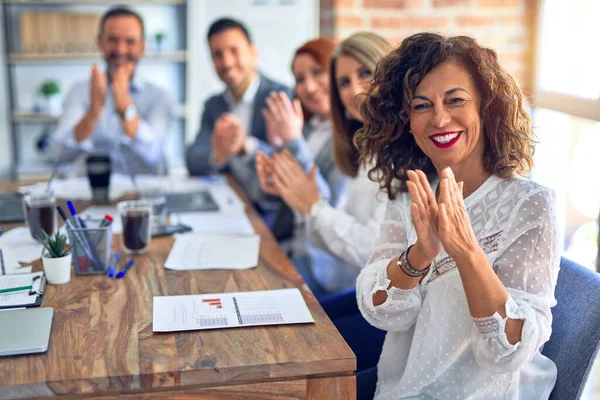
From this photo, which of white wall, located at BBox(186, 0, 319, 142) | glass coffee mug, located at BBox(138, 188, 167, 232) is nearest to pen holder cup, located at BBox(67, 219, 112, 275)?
glass coffee mug, located at BBox(138, 188, 167, 232)

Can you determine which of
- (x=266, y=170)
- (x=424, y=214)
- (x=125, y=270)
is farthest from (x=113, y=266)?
(x=424, y=214)

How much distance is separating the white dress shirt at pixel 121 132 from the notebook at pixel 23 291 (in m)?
1.40

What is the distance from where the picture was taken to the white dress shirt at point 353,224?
6.52 ft

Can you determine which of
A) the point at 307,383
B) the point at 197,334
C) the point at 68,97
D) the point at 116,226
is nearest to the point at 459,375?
the point at 307,383

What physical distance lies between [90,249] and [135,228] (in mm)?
174

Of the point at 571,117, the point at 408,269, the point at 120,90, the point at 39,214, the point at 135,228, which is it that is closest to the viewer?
the point at 408,269

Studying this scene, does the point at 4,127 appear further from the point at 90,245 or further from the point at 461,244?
the point at 461,244

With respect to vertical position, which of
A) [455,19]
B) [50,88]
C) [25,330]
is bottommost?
[25,330]

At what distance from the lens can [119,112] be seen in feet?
10.00

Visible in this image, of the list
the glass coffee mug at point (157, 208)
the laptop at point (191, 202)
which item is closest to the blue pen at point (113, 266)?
the glass coffee mug at point (157, 208)

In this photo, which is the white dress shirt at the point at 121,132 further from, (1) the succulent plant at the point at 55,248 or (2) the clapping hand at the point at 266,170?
(1) the succulent plant at the point at 55,248

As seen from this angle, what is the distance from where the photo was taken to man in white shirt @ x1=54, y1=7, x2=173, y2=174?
9.93ft

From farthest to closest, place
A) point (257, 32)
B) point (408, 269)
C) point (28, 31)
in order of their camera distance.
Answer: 1. point (257, 32)
2. point (28, 31)
3. point (408, 269)

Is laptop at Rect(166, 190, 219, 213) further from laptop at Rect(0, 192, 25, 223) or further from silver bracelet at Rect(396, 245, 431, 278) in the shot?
silver bracelet at Rect(396, 245, 431, 278)
